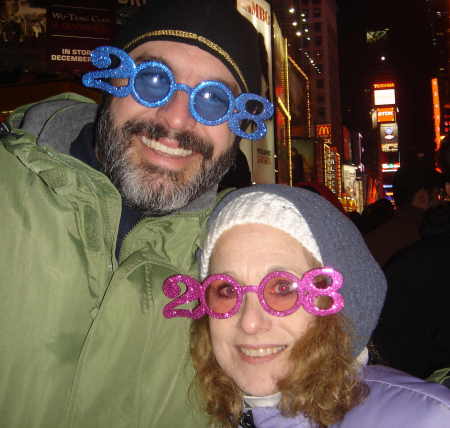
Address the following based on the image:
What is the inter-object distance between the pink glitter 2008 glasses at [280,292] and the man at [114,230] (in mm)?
290

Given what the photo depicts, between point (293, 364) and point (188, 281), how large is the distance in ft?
2.01

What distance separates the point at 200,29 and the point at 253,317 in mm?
1564

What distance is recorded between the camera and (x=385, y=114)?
49719 millimetres

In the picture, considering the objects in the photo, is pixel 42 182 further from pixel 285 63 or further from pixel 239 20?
pixel 285 63

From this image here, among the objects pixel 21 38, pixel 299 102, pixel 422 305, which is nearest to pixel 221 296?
pixel 422 305

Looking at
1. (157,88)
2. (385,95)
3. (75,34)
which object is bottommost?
(157,88)

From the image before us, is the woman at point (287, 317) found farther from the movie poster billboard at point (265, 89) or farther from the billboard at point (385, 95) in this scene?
the billboard at point (385, 95)

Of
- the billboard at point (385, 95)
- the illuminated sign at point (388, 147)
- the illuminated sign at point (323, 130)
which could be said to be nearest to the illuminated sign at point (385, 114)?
the billboard at point (385, 95)

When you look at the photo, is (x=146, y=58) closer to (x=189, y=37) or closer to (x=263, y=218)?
(x=189, y=37)

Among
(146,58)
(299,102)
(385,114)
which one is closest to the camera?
(146,58)

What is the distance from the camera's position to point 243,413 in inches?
79.2

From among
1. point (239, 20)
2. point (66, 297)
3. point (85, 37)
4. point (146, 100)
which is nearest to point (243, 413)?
point (66, 297)

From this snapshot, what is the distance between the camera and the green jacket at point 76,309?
176 cm

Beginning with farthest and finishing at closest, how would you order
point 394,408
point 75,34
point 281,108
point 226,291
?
point 281,108 < point 75,34 < point 226,291 < point 394,408
